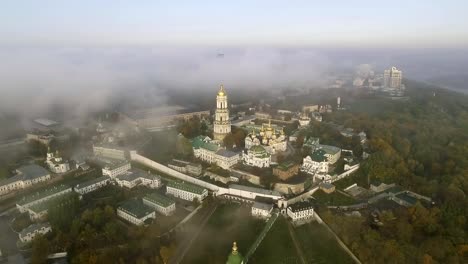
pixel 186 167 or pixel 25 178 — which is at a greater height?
pixel 186 167

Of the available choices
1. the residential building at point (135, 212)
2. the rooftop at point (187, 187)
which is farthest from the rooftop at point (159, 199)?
the rooftop at point (187, 187)

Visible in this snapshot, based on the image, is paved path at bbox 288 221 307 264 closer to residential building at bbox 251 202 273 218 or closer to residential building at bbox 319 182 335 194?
residential building at bbox 251 202 273 218

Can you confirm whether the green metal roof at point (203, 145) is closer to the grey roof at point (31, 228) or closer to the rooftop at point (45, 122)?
the grey roof at point (31, 228)

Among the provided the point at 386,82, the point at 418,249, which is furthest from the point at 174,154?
the point at 386,82

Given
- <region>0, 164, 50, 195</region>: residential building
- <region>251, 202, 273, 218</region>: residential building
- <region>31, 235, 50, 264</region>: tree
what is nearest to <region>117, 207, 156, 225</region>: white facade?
<region>31, 235, 50, 264</region>: tree

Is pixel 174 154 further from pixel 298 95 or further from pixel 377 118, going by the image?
→ pixel 298 95

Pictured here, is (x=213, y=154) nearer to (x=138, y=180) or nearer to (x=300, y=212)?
(x=138, y=180)

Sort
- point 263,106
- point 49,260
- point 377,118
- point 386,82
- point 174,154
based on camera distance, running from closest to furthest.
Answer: point 49,260
point 174,154
point 377,118
point 263,106
point 386,82

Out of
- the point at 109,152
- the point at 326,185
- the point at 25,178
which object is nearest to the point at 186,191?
the point at 326,185
